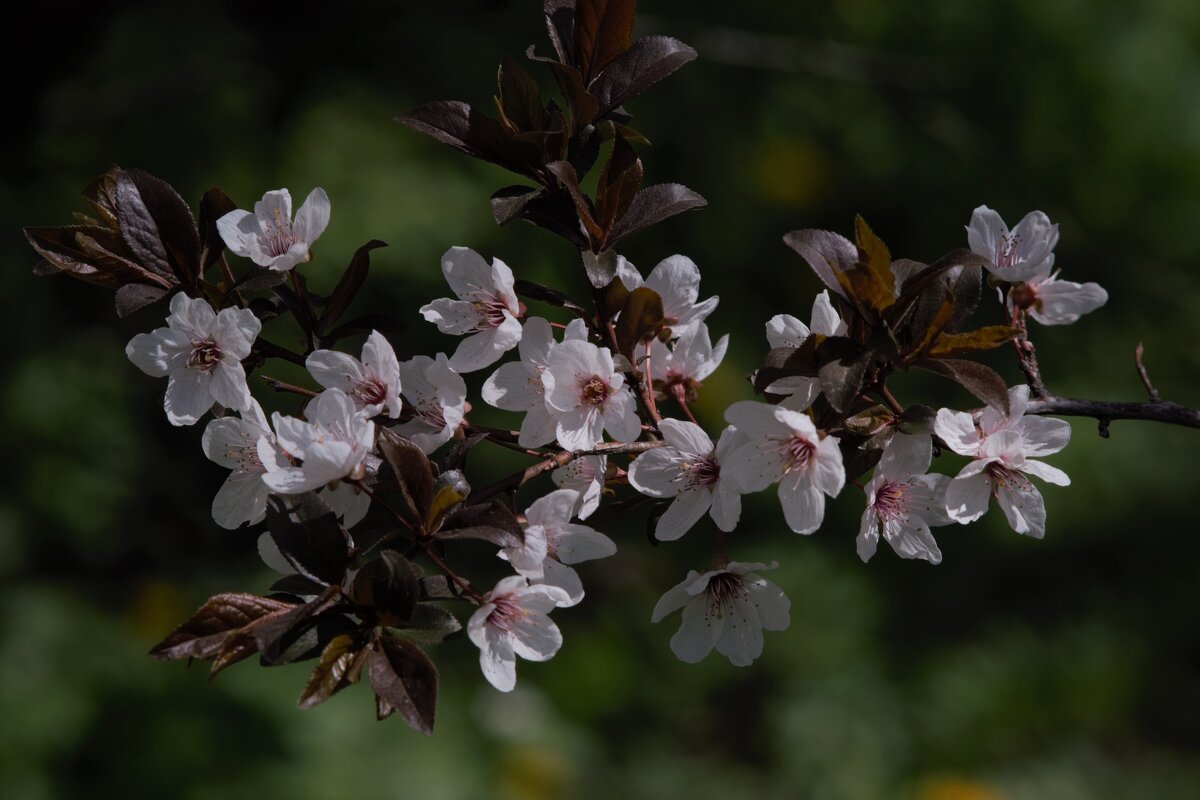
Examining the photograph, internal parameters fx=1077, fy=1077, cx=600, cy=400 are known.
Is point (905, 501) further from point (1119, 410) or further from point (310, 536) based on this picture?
point (310, 536)

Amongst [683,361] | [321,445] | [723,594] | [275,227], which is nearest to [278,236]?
[275,227]

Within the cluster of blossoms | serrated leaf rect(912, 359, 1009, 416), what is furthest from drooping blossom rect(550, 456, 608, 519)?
serrated leaf rect(912, 359, 1009, 416)

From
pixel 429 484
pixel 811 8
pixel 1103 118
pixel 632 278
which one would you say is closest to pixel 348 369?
pixel 429 484

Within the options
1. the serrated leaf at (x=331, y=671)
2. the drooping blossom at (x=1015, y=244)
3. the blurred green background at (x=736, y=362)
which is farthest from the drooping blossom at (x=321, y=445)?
the blurred green background at (x=736, y=362)

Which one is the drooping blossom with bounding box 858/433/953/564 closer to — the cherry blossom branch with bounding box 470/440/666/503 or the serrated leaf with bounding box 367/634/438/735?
the cherry blossom branch with bounding box 470/440/666/503

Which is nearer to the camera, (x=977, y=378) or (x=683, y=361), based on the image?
(x=977, y=378)

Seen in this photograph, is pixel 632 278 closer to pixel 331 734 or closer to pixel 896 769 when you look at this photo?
pixel 331 734

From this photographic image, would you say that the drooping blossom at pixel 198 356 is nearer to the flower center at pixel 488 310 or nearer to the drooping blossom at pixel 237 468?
the drooping blossom at pixel 237 468
